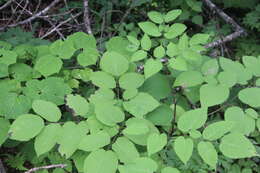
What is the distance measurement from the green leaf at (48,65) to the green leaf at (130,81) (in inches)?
17.3

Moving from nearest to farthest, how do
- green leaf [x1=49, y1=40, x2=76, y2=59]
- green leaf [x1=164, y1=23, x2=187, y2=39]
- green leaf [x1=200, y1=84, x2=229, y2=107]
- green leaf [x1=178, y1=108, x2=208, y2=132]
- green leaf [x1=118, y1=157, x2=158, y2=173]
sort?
green leaf [x1=118, y1=157, x2=158, y2=173], green leaf [x1=178, y1=108, x2=208, y2=132], green leaf [x1=200, y1=84, x2=229, y2=107], green leaf [x1=164, y1=23, x2=187, y2=39], green leaf [x1=49, y1=40, x2=76, y2=59]

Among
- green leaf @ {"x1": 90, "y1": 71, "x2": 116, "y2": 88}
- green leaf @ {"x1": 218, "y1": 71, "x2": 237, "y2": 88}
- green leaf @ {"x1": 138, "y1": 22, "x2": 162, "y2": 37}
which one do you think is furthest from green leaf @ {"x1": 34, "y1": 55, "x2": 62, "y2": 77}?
green leaf @ {"x1": 218, "y1": 71, "x2": 237, "y2": 88}

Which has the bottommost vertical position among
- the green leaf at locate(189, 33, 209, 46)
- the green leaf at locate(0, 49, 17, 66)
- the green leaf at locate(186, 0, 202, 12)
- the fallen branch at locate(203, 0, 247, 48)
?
the fallen branch at locate(203, 0, 247, 48)

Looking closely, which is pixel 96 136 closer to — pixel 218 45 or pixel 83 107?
pixel 83 107

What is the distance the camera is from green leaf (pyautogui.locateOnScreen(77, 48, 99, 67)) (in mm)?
1709

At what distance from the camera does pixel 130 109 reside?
135 cm

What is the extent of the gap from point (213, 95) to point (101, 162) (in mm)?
658

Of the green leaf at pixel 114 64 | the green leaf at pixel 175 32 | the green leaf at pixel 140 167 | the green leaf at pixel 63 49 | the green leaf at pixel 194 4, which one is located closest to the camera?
the green leaf at pixel 140 167

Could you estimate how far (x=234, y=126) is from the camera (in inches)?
50.9

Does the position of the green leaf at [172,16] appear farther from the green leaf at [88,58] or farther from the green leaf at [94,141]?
the green leaf at [94,141]

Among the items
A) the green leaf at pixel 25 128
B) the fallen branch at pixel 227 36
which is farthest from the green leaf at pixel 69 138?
the fallen branch at pixel 227 36

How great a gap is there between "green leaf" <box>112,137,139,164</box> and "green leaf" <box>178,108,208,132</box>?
242 mm

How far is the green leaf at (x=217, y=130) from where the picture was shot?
1.21 meters

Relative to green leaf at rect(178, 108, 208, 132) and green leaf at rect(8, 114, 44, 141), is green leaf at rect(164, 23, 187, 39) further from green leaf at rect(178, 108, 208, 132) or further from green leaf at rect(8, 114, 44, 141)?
green leaf at rect(8, 114, 44, 141)
